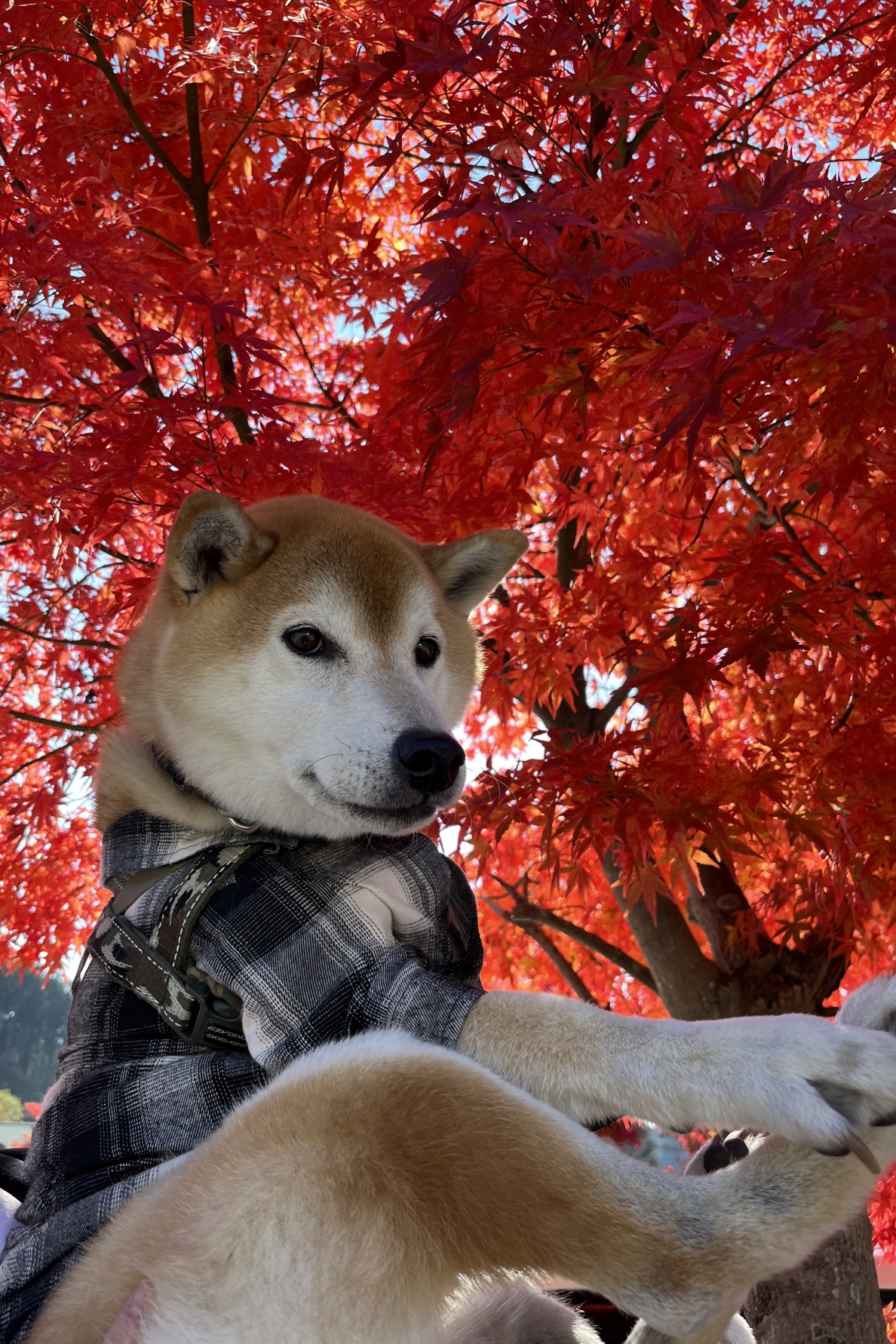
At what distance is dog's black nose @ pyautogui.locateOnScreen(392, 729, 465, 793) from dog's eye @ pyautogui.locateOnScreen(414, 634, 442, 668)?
1.65 ft

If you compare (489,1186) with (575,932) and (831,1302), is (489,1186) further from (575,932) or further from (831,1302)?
(575,932)

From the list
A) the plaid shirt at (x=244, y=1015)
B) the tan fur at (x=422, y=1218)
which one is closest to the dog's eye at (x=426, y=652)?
the plaid shirt at (x=244, y=1015)

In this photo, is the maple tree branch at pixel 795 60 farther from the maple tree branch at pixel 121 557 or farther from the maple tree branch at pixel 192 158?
the maple tree branch at pixel 121 557

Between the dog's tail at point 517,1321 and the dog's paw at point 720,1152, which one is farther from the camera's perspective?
the dog's paw at point 720,1152

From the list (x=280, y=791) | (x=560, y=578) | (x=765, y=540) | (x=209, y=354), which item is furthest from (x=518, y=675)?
(x=280, y=791)

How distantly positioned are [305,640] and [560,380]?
1466mm

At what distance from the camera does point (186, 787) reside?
8.41ft

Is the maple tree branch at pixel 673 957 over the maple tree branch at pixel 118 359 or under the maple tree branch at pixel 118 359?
under

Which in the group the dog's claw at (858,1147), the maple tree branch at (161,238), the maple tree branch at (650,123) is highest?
the maple tree branch at (161,238)

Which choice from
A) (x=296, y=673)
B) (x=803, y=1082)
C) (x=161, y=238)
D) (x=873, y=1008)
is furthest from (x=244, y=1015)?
(x=161, y=238)

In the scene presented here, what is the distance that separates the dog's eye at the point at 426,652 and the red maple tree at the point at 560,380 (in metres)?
0.85

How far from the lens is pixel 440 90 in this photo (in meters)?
4.88

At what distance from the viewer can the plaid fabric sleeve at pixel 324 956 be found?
211cm

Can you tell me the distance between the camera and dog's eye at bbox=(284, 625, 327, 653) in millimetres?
2711
